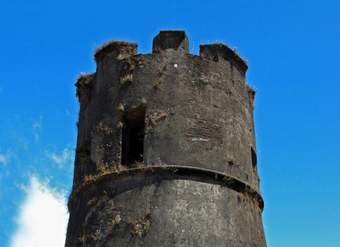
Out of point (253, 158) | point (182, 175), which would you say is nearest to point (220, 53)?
point (253, 158)

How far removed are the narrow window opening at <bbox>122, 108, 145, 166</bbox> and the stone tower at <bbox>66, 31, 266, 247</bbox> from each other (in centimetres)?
2

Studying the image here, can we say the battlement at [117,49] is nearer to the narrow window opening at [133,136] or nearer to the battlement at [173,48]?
the battlement at [173,48]

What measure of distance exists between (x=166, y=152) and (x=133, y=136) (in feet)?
3.99

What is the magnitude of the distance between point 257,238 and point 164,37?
14.8 feet

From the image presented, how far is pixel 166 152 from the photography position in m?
11.2

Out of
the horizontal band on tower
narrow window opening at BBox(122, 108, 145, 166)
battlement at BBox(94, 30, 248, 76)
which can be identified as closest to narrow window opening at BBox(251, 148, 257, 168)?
the horizontal band on tower

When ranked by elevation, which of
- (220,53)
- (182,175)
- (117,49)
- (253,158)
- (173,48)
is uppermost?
(117,49)

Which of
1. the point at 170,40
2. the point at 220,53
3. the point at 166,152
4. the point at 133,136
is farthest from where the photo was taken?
the point at 220,53

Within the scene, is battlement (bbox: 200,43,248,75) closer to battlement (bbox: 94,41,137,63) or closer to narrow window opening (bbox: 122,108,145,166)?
battlement (bbox: 94,41,137,63)

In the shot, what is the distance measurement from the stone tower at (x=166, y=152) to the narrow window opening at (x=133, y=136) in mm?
20

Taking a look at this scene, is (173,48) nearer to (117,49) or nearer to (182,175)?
(117,49)

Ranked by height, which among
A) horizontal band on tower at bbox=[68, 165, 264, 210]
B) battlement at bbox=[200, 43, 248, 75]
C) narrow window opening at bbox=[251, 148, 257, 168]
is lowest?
horizontal band on tower at bbox=[68, 165, 264, 210]

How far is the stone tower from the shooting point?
10539 millimetres

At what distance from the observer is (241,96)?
42.1ft
